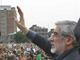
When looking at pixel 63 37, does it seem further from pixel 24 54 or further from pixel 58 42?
pixel 24 54

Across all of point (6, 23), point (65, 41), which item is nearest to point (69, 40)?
point (65, 41)

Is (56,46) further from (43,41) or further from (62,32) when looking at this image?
(43,41)

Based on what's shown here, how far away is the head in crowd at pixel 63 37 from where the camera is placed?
2.01m

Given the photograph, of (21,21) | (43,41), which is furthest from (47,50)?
(21,21)

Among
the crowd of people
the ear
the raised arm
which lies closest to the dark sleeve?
the raised arm

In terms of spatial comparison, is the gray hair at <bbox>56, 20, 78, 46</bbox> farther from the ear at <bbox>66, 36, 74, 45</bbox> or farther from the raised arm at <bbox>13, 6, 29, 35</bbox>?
the raised arm at <bbox>13, 6, 29, 35</bbox>

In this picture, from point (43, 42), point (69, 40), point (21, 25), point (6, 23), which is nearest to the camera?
point (69, 40)

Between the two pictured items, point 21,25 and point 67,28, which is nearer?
point 67,28

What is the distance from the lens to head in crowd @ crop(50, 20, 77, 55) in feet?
6.59

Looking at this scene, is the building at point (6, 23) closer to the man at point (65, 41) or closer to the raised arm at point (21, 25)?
the raised arm at point (21, 25)

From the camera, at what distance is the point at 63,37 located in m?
2.07

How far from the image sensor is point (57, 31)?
213 cm

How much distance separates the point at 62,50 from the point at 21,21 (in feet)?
2.95

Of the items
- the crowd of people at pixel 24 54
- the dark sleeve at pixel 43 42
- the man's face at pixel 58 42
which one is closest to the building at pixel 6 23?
the crowd of people at pixel 24 54
